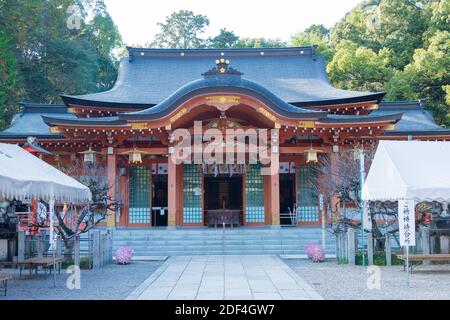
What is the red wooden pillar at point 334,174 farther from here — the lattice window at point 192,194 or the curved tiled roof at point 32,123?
the curved tiled roof at point 32,123

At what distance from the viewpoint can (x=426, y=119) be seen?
2278 cm

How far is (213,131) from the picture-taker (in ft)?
61.4

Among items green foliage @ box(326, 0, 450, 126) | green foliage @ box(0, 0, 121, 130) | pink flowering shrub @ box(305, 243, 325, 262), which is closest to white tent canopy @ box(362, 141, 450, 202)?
pink flowering shrub @ box(305, 243, 325, 262)

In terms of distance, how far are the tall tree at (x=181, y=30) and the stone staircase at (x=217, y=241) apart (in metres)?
42.2

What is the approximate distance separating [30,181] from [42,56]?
2950 cm

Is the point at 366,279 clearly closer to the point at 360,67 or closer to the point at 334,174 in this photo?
the point at 334,174

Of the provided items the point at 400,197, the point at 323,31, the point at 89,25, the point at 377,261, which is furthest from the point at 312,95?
the point at 323,31

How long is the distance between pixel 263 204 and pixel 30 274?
432 inches

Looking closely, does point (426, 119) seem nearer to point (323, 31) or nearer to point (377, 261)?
point (377, 261)

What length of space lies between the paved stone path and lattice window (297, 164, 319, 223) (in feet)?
21.8

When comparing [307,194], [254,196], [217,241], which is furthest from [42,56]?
[217,241]

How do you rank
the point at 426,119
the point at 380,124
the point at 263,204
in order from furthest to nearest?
1. the point at 426,119
2. the point at 263,204
3. the point at 380,124

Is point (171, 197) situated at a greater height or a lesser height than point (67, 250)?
greater

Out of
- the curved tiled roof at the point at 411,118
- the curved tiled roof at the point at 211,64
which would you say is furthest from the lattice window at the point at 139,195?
the curved tiled roof at the point at 411,118
